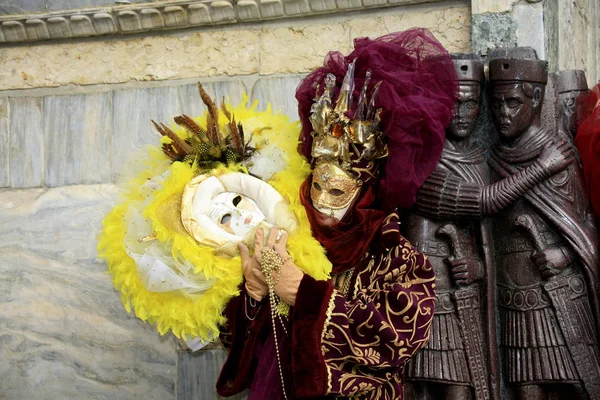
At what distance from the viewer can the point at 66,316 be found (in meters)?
3.56

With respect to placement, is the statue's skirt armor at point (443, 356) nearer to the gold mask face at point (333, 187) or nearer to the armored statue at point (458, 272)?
the armored statue at point (458, 272)

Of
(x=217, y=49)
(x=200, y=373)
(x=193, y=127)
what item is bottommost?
(x=200, y=373)

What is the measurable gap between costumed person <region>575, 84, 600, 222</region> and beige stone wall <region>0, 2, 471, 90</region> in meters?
0.60

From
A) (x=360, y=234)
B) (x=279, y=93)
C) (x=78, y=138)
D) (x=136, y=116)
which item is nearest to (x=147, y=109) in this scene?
(x=136, y=116)

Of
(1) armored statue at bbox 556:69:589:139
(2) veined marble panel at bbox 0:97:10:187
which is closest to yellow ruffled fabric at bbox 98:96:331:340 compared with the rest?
(1) armored statue at bbox 556:69:589:139

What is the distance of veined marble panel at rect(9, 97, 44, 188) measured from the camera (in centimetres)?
362

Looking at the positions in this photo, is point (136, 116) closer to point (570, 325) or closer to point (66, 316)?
point (66, 316)

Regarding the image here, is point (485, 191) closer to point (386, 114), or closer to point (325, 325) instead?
point (386, 114)

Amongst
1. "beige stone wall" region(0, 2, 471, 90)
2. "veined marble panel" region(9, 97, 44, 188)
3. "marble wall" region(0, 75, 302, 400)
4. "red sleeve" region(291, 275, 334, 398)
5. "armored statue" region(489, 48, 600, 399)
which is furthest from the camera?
"veined marble panel" region(9, 97, 44, 188)

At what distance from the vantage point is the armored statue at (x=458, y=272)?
270 centimetres

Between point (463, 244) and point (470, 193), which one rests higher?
point (470, 193)

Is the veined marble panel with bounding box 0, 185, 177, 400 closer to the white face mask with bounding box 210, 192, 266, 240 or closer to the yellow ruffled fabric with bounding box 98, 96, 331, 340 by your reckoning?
the yellow ruffled fabric with bounding box 98, 96, 331, 340

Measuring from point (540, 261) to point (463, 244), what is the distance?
0.77ft

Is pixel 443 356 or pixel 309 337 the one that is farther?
pixel 443 356
